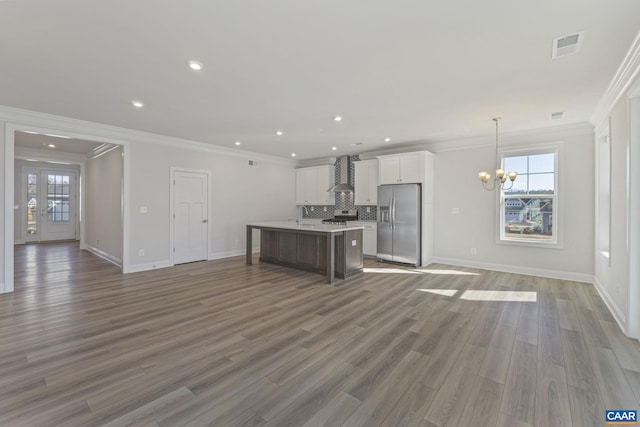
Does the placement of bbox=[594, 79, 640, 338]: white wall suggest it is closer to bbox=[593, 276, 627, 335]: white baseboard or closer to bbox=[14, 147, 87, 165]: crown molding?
bbox=[593, 276, 627, 335]: white baseboard

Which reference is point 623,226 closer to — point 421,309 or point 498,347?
point 498,347

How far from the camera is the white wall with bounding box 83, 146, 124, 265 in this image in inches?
231

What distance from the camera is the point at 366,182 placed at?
703 cm

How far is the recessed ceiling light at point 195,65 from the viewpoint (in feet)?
8.93

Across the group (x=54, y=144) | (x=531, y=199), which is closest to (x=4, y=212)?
(x=54, y=144)

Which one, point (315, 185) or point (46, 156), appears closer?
point (46, 156)

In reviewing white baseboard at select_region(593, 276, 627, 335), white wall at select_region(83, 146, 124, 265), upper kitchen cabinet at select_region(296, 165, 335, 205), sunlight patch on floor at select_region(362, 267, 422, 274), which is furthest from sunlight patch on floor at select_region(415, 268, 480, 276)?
white wall at select_region(83, 146, 124, 265)

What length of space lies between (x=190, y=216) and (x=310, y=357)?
4.94m

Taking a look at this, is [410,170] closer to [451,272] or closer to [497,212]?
[497,212]

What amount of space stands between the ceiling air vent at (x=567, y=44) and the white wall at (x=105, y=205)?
657 cm

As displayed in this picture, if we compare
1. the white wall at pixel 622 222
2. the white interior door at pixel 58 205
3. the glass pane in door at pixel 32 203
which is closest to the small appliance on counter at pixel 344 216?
the white wall at pixel 622 222

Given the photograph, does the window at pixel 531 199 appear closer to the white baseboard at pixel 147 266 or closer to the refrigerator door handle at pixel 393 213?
the refrigerator door handle at pixel 393 213

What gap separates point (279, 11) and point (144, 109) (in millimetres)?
3095

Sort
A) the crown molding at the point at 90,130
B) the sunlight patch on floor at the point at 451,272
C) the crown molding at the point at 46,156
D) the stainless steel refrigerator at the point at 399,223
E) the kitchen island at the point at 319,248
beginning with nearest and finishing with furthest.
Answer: the crown molding at the point at 90,130 < the kitchen island at the point at 319,248 < the sunlight patch on floor at the point at 451,272 < the stainless steel refrigerator at the point at 399,223 < the crown molding at the point at 46,156
